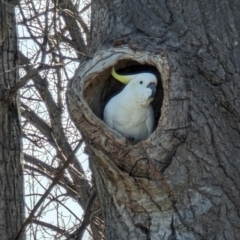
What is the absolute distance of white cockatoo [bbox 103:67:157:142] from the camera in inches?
112

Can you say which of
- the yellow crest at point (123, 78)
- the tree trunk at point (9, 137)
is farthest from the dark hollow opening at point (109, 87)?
the tree trunk at point (9, 137)

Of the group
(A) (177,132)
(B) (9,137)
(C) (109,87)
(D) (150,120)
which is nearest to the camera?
(A) (177,132)

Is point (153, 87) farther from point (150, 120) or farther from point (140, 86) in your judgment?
point (150, 120)

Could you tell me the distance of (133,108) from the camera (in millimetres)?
3051

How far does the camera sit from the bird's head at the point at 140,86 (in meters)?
2.83

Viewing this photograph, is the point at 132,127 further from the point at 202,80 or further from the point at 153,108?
the point at 202,80

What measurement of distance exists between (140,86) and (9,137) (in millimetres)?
1300

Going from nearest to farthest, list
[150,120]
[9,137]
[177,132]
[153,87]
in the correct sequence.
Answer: [177,132] → [153,87] → [150,120] → [9,137]

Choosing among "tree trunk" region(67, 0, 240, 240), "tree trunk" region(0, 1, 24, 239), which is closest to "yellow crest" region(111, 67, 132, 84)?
"tree trunk" region(67, 0, 240, 240)

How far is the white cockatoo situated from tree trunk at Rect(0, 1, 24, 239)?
40.0 inches

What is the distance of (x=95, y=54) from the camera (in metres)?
2.75

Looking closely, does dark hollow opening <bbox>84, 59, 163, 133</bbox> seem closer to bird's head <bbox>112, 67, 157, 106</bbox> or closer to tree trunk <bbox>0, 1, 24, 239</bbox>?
bird's head <bbox>112, 67, 157, 106</bbox>

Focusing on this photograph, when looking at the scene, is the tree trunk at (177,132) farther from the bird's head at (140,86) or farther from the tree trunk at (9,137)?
the tree trunk at (9,137)

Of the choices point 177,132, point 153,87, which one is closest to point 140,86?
point 153,87
